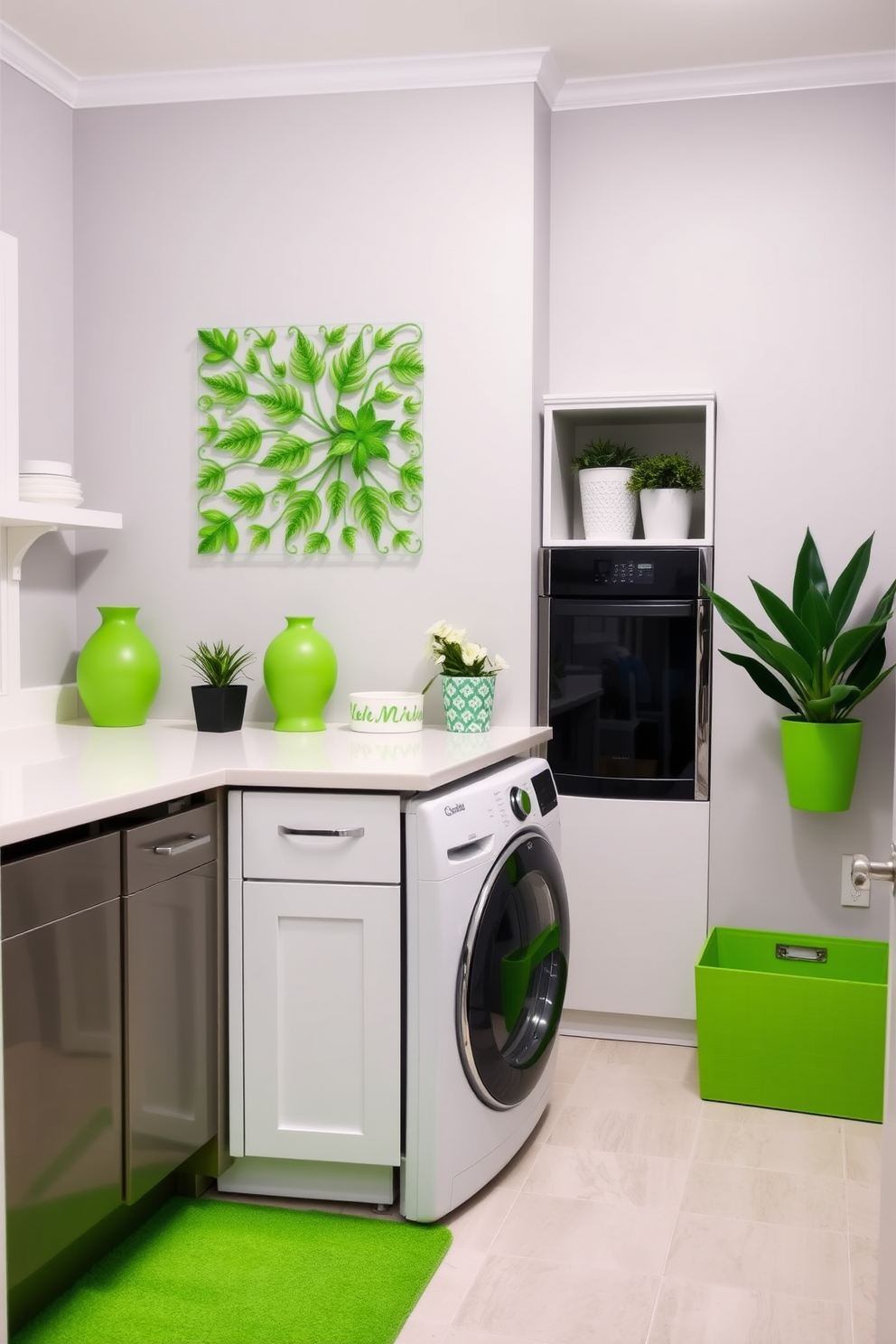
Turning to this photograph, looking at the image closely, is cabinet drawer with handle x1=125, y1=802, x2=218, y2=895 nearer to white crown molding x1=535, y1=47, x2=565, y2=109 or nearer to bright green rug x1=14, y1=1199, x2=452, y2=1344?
bright green rug x1=14, y1=1199, x2=452, y2=1344

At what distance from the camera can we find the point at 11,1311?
174 cm

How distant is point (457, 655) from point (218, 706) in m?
0.58

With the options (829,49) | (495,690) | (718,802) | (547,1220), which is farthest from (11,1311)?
(829,49)

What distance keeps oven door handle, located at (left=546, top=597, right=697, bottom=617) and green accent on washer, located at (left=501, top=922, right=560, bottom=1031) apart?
0.88m

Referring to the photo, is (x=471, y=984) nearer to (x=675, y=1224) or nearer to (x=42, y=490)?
(x=675, y=1224)

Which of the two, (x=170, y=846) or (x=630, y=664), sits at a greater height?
(x=630, y=664)

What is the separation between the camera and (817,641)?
2.76m

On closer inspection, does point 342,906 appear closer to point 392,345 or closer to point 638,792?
point 638,792

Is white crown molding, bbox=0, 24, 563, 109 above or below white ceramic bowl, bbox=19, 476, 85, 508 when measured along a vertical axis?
above

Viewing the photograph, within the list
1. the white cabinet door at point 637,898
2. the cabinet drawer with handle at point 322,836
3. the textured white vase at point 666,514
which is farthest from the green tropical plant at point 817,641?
the cabinet drawer with handle at point 322,836

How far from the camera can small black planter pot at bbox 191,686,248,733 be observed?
2.79 m

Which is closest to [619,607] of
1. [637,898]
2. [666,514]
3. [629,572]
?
[629,572]

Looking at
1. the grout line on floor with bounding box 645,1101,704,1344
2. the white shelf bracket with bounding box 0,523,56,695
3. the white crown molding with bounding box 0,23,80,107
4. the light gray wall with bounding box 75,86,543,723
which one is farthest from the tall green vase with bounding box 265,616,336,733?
the white crown molding with bounding box 0,23,80,107

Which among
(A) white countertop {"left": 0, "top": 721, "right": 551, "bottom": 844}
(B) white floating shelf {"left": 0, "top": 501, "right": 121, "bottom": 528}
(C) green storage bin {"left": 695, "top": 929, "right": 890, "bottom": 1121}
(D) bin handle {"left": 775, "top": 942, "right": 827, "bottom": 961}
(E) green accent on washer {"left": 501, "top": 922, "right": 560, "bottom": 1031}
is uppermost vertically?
(B) white floating shelf {"left": 0, "top": 501, "right": 121, "bottom": 528}
